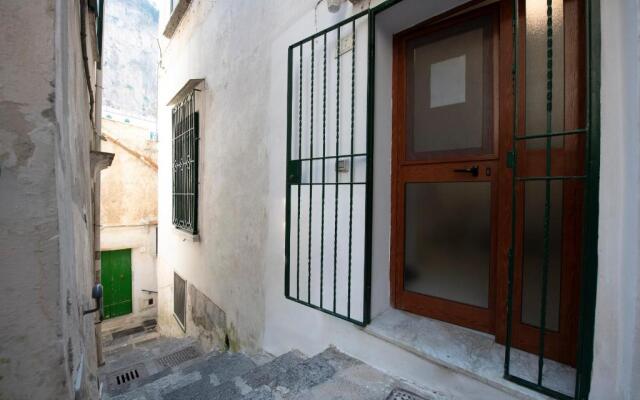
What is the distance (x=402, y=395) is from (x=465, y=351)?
43cm

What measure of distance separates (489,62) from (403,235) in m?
1.24

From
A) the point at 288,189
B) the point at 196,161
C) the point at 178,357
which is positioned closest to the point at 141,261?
the point at 178,357

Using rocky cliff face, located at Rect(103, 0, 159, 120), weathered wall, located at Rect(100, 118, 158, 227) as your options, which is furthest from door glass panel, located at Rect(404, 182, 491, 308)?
rocky cliff face, located at Rect(103, 0, 159, 120)

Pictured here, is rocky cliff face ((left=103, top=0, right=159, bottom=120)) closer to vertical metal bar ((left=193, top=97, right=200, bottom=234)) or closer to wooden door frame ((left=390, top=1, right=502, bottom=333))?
vertical metal bar ((left=193, top=97, right=200, bottom=234))

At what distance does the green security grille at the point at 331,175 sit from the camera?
2090 millimetres

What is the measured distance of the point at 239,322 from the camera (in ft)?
11.8

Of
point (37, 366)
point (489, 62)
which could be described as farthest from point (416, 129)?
point (37, 366)

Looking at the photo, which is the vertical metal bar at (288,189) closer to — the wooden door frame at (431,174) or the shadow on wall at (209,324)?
the wooden door frame at (431,174)

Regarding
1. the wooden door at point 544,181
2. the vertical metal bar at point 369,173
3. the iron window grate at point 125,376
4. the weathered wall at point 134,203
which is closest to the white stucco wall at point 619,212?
the wooden door at point 544,181

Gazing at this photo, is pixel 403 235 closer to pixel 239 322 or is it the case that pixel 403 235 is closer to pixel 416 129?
pixel 416 129

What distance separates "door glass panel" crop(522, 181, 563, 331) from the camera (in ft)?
5.10

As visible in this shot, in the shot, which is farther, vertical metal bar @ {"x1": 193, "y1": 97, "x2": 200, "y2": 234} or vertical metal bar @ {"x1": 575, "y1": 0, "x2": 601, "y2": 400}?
vertical metal bar @ {"x1": 193, "y1": 97, "x2": 200, "y2": 234}

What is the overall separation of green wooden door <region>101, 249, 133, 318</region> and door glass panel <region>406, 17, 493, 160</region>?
10.0 metres

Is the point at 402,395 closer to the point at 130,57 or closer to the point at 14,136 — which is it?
the point at 14,136
